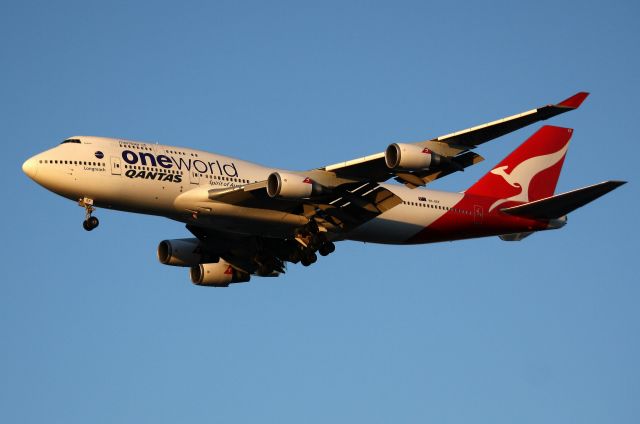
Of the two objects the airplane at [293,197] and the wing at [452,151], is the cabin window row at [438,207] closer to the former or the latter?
the airplane at [293,197]

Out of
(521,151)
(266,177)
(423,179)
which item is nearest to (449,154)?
(423,179)

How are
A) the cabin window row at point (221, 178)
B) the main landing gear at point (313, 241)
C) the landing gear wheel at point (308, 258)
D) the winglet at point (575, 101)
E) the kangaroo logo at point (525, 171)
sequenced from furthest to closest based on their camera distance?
1. the kangaroo logo at point (525, 171)
2. the landing gear wheel at point (308, 258)
3. the main landing gear at point (313, 241)
4. the cabin window row at point (221, 178)
5. the winglet at point (575, 101)

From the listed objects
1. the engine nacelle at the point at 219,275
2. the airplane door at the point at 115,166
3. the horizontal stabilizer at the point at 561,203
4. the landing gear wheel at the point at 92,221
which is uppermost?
the airplane door at the point at 115,166

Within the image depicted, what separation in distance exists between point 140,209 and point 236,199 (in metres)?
4.45

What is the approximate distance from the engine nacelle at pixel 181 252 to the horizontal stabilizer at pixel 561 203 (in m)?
16.1

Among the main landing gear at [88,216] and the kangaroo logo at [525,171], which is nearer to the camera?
the main landing gear at [88,216]

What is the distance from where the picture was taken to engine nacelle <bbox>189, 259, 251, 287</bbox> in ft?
208

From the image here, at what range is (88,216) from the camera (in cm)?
5391

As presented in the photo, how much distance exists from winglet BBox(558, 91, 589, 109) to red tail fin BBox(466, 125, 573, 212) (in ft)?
45.7

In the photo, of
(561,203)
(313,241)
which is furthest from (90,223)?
(561,203)

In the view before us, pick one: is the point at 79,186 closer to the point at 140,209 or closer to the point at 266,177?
the point at 140,209

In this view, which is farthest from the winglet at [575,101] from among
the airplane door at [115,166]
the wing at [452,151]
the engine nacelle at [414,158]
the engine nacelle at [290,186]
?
the airplane door at [115,166]

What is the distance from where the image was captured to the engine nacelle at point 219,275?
63250mm

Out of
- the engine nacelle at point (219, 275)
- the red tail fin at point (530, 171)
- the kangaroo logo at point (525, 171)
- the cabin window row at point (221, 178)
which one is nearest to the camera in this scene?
the cabin window row at point (221, 178)
